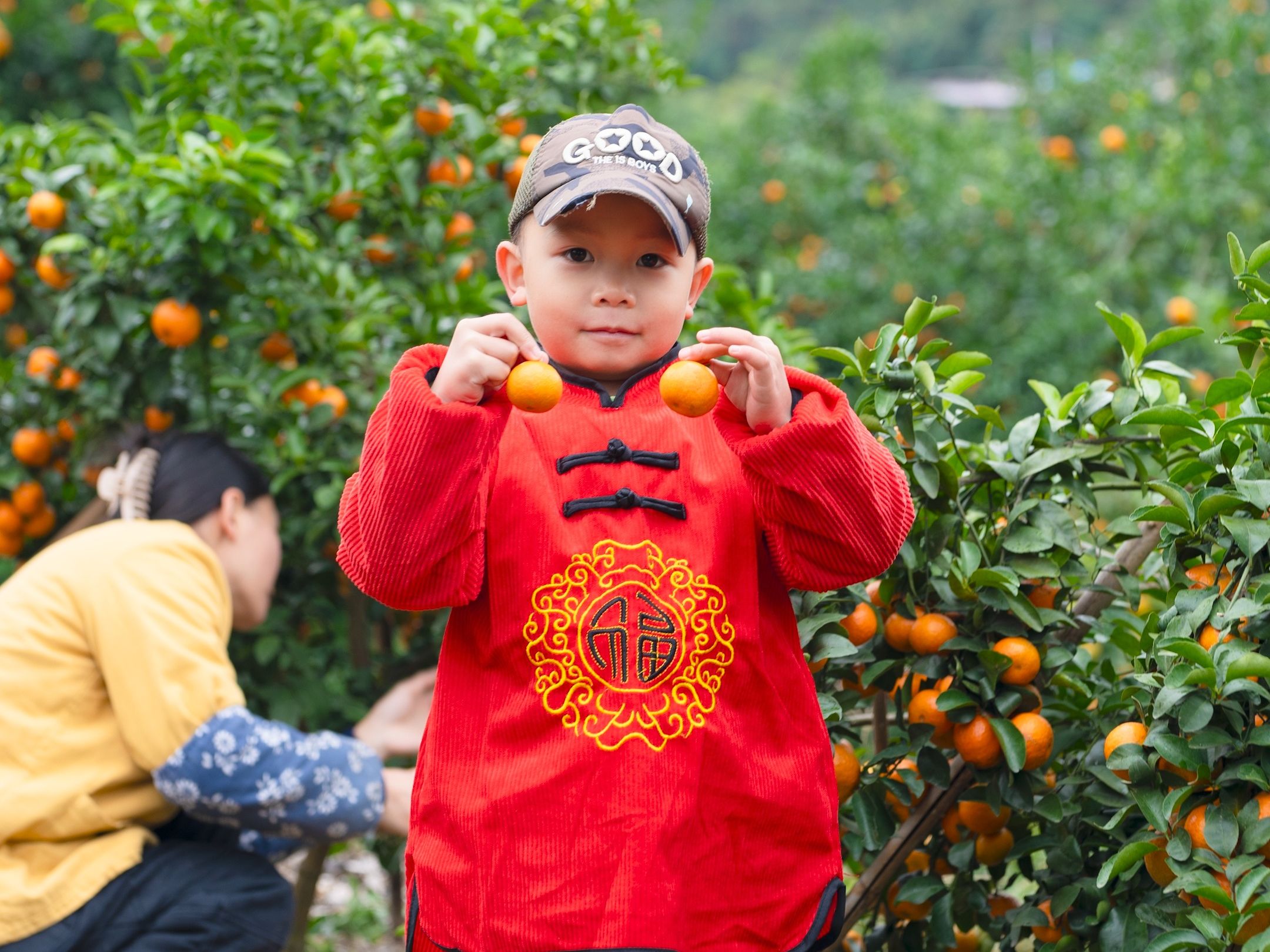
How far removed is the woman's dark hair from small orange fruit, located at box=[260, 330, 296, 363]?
0.67ft

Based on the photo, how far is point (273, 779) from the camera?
2275 millimetres

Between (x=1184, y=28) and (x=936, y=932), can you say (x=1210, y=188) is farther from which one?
(x=936, y=932)

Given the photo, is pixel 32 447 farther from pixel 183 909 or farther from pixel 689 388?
pixel 689 388

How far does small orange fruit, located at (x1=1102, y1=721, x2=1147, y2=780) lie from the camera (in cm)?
164

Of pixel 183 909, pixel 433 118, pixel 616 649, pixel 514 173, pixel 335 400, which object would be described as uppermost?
pixel 433 118

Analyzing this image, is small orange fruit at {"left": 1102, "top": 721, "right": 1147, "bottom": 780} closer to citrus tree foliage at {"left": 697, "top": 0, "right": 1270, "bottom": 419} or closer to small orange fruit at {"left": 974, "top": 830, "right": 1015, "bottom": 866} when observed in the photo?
small orange fruit at {"left": 974, "top": 830, "right": 1015, "bottom": 866}

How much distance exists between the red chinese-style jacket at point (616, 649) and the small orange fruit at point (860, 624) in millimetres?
326

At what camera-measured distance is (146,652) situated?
2.23 m

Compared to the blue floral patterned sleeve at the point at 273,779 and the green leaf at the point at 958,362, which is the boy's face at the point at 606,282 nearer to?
the green leaf at the point at 958,362

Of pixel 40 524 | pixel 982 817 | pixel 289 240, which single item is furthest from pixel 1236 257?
pixel 40 524

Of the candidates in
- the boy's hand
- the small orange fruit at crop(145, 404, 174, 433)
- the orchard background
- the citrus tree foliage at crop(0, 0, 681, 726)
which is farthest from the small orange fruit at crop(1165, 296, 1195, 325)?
the boy's hand

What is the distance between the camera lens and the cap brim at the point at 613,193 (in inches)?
54.2

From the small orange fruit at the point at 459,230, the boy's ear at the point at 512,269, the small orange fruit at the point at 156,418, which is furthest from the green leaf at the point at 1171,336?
the small orange fruit at the point at 156,418

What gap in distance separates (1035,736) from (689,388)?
772mm
